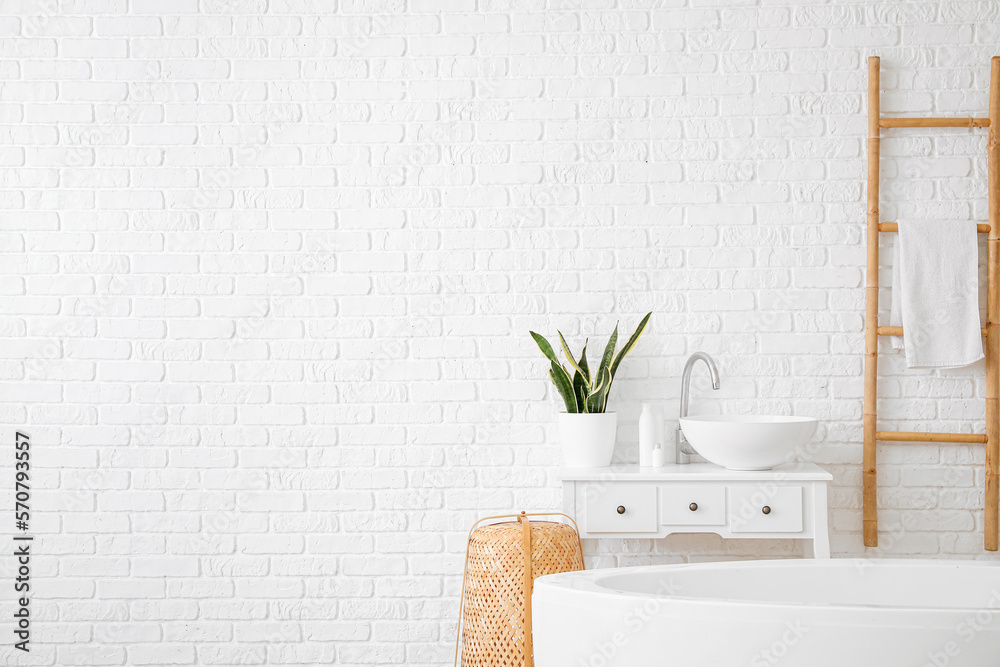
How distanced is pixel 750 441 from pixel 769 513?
23 centimetres

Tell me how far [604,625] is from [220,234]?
6.33 ft

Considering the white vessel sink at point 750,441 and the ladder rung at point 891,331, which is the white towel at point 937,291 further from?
the white vessel sink at point 750,441

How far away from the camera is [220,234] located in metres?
2.72

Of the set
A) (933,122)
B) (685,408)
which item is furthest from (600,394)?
(933,122)

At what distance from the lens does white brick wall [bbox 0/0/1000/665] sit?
2666mm

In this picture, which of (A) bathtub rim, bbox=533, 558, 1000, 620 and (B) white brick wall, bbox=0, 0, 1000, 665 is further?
(B) white brick wall, bbox=0, 0, 1000, 665

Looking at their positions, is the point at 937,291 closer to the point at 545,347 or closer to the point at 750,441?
the point at 750,441

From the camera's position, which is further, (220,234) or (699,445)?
(220,234)

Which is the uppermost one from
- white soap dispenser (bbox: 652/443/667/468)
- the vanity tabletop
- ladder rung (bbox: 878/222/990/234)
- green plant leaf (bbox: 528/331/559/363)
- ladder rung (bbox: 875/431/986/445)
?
ladder rung (bbox: 878/222/990/234)

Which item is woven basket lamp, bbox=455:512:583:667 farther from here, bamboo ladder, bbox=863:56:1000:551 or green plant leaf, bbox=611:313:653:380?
bamboo ladder, bbox=863:56:1000:551

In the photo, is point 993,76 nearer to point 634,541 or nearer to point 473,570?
point 634,541

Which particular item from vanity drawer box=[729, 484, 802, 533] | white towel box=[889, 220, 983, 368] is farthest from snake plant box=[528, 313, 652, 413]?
white towel box=[889, 220, 983, 368]

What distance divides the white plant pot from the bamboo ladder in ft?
2.93


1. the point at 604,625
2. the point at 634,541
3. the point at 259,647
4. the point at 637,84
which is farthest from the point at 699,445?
the point at 259,647
